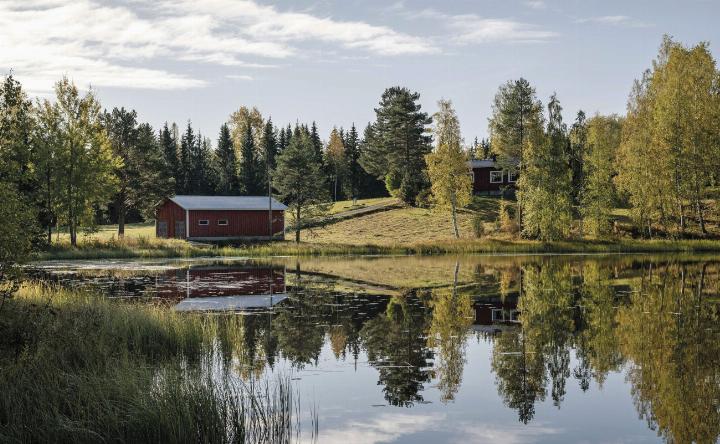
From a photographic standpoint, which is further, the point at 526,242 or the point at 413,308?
the point at 526,242

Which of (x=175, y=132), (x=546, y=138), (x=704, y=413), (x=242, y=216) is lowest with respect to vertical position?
(x=704, y=413)

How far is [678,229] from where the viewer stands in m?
57.5

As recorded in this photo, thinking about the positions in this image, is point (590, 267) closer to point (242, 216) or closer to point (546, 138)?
point (546, 138)

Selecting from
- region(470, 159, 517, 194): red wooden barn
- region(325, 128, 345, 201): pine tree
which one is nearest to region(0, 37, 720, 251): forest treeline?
region(470, 159, 517, 194): red wooden barn

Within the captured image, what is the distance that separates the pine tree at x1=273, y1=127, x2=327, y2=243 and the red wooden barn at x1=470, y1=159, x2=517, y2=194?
80.9ft

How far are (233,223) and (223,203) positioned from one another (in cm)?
250

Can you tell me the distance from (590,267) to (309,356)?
27.9 meters

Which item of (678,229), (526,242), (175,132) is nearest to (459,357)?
(526,242)

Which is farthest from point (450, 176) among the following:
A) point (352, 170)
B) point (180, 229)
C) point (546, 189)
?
point (352, 170)

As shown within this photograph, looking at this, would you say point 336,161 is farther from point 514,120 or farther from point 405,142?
point 514,120

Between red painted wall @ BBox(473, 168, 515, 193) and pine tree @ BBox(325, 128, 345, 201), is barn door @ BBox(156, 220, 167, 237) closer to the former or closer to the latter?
red painted wall @ BBox(473, 168, 515, 193)

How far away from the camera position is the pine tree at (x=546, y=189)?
5562 cm

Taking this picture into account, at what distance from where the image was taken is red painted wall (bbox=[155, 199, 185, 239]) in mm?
67000

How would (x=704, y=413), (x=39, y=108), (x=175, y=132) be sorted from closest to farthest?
(x=704, y=413), (x=39, y=108), (x=175, y=132)
